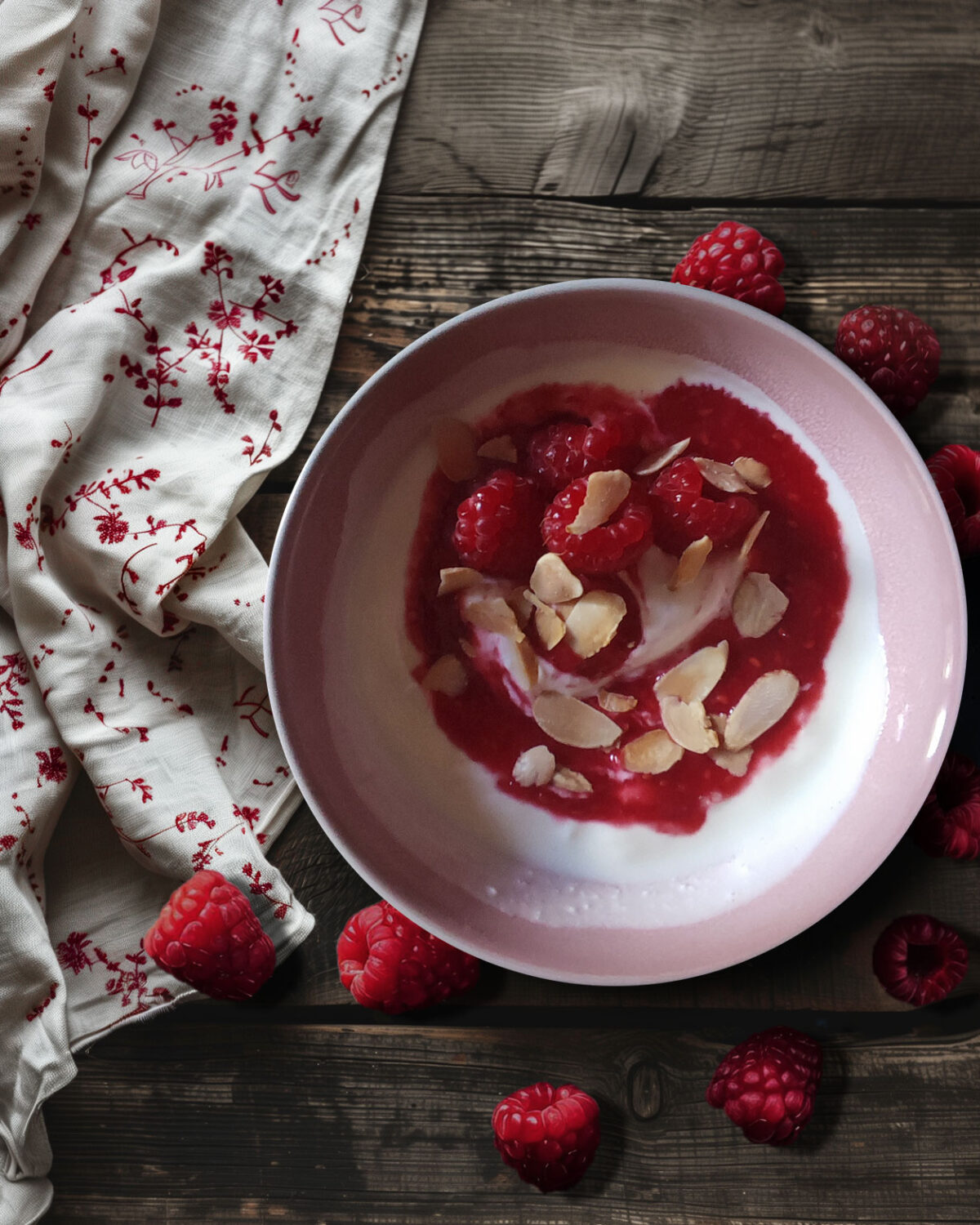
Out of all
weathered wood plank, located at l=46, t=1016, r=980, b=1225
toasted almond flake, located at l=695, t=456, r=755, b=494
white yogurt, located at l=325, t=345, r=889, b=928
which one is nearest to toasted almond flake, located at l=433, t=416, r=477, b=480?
white yogurt, located at l=325, t=345, r=889, b=928

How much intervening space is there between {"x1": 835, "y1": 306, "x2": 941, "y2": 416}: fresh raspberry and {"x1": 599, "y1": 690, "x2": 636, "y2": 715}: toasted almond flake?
39 centimetres

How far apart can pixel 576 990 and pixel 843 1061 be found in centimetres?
28

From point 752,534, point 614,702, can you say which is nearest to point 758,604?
point 752,534

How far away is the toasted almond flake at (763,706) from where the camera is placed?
89cm

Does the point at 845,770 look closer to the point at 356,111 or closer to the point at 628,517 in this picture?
the point at 628,517

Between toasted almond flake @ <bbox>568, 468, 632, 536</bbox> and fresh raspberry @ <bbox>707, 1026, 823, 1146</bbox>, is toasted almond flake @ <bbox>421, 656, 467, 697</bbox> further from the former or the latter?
fresh raspberry @ <bbox>707, 1026, 823, 1146</bbox>

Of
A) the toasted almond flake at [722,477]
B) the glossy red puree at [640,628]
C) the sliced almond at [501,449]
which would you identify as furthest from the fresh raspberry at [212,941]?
the toasted almond flake at [722,477]

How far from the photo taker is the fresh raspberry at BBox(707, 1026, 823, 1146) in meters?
0.85

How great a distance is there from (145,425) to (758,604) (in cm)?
64

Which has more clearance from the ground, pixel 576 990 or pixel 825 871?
pixel 825 871

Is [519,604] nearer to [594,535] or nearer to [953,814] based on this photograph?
[594,535]

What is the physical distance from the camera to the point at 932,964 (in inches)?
36.1

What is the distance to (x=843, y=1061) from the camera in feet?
3.07

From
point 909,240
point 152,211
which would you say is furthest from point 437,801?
point 909,240
